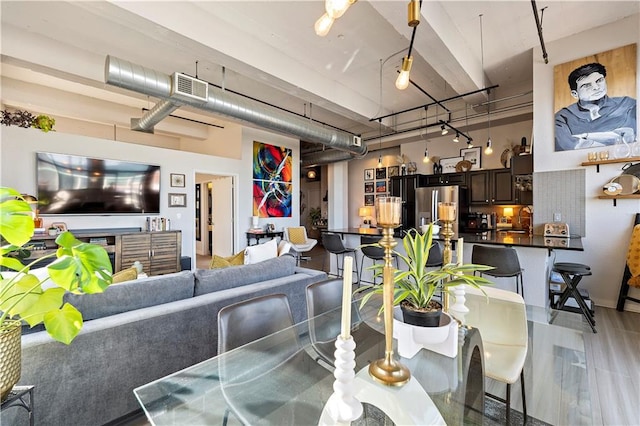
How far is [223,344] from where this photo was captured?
1.38 meters

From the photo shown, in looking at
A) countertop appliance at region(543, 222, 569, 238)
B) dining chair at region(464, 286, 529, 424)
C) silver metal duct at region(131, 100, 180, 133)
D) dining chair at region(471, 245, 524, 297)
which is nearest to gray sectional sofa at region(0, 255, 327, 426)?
dining chair at region(464, 286, 529, 424)

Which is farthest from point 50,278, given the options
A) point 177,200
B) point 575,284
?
point 177,200

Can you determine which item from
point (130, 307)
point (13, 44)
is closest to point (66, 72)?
point (13, 44)

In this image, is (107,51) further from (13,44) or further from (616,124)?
(616,124)

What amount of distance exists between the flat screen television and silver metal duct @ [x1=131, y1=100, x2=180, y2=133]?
2.48 ft

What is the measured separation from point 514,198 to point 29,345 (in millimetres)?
6849

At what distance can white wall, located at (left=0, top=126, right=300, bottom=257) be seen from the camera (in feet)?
13.7

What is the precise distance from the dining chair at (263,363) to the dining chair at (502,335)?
935 mm

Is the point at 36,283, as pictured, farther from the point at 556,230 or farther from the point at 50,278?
the point at 556,230

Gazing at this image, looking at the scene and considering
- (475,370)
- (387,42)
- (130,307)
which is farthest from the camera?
(387,42)

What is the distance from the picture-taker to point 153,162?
5.50 meters

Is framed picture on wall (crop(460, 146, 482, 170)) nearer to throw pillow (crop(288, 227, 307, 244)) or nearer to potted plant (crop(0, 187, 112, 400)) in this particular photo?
throw pillow (crop(288, 227, 307, 244))

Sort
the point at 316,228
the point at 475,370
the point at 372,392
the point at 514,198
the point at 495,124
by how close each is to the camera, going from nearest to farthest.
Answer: the point at 372,392
the point at 475,370
the point at 514,198
the point at 495,124
the point at 316,228

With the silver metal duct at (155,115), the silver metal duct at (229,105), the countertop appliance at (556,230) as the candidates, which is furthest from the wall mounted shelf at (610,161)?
the silver metal duct at (155,115)
